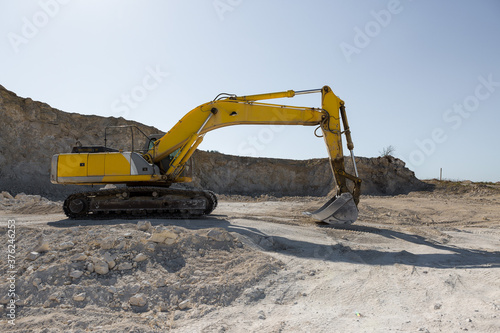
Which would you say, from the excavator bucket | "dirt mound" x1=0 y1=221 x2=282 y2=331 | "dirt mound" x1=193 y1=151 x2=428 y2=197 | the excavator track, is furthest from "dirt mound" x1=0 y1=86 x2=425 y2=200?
the excavator bucket

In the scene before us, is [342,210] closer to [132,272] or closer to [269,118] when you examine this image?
[269,118]

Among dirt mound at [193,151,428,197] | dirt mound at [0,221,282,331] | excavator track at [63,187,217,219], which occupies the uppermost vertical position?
dirt mound at [193,151,428,197]

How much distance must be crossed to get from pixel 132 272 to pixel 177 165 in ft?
14.7

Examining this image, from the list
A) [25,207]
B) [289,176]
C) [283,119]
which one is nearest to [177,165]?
[283,119]

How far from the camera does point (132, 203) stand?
8.47 metres

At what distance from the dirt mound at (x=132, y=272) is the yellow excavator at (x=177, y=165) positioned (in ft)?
9.51

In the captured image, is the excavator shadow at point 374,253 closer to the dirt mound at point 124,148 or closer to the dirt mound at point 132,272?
the dirt mound at point 132,272

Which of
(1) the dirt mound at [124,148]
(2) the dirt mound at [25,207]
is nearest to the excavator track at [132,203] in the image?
(2) the dirt mound at [25,207]

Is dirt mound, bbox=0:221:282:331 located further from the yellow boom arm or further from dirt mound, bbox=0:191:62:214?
dirt mound, bbox=0:191:62:214

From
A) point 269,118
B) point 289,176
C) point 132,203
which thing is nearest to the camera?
point 269,118

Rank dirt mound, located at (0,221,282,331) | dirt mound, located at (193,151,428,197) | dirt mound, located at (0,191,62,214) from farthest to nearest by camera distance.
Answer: dirt mound, located at (193,151,428,197) < dirt mound, located at (0,191,62,214) < dirt mound, located at (0,221,282,331)

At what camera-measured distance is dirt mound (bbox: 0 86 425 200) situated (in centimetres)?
1662

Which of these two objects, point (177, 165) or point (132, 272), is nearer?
point (132, 272)

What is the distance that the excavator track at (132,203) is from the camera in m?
8.45
